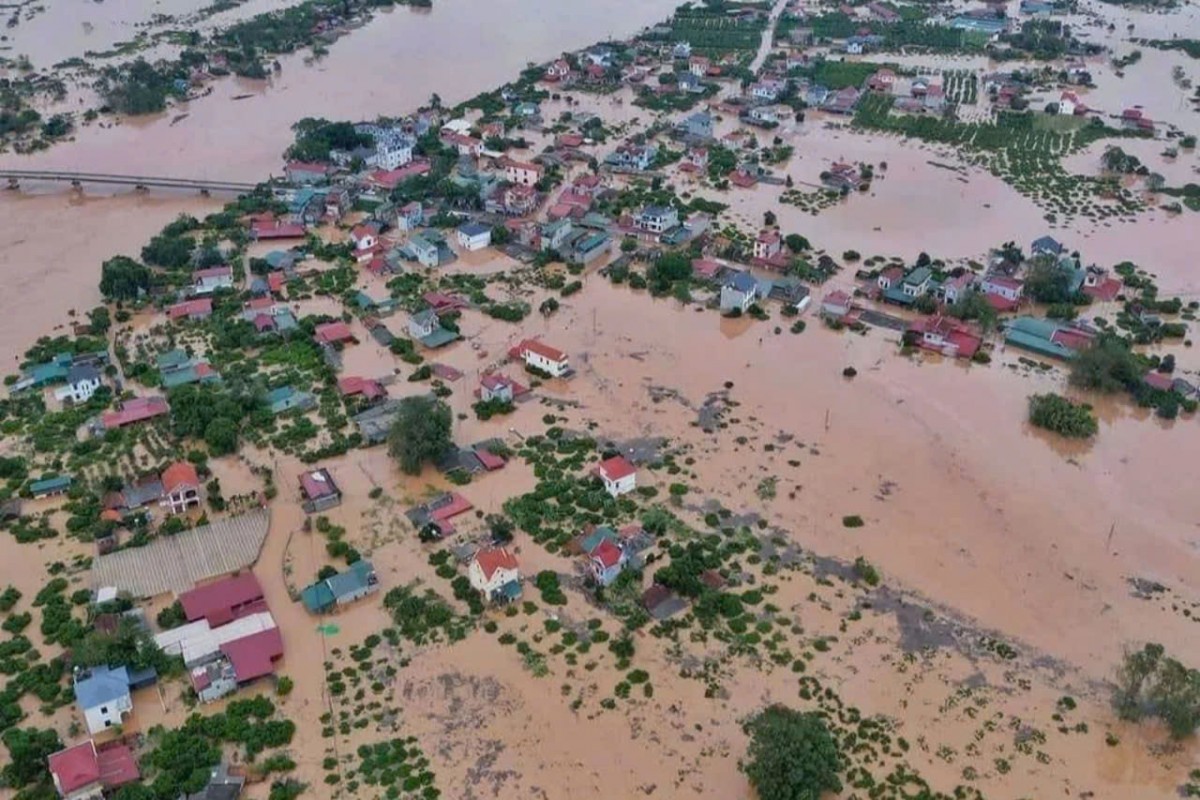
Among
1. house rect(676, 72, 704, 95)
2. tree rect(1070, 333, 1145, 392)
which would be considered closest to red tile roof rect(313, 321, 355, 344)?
tree rect(1070, 333, 1145, 392)

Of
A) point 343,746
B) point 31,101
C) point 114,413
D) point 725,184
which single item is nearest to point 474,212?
point 725,184

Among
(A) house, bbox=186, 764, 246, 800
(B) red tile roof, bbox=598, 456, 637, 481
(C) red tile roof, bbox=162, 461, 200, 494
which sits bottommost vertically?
(A) house, bbox=186, 764, 246, 800

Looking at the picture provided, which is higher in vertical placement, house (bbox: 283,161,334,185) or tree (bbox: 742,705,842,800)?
house (bbox: 283,161,334,185)

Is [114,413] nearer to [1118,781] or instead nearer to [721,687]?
[721,687]

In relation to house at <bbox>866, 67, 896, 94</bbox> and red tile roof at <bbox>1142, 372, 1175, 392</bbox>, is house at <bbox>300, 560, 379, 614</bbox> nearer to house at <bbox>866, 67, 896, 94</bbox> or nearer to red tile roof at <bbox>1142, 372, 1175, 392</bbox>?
red tile roof at <bbox>1142, 372, 1175, 392</bbox>

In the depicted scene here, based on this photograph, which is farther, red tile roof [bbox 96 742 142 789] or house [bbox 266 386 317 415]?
house [bbox 266 386 317 415]

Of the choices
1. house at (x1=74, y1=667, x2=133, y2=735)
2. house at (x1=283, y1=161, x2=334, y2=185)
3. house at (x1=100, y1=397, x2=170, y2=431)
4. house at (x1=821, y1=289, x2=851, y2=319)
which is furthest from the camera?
house at (x1=283, y1=161, x2=334, y2=185)

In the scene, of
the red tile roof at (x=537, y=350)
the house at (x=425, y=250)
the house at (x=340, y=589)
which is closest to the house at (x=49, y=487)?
the house at (x=340, y=589)
